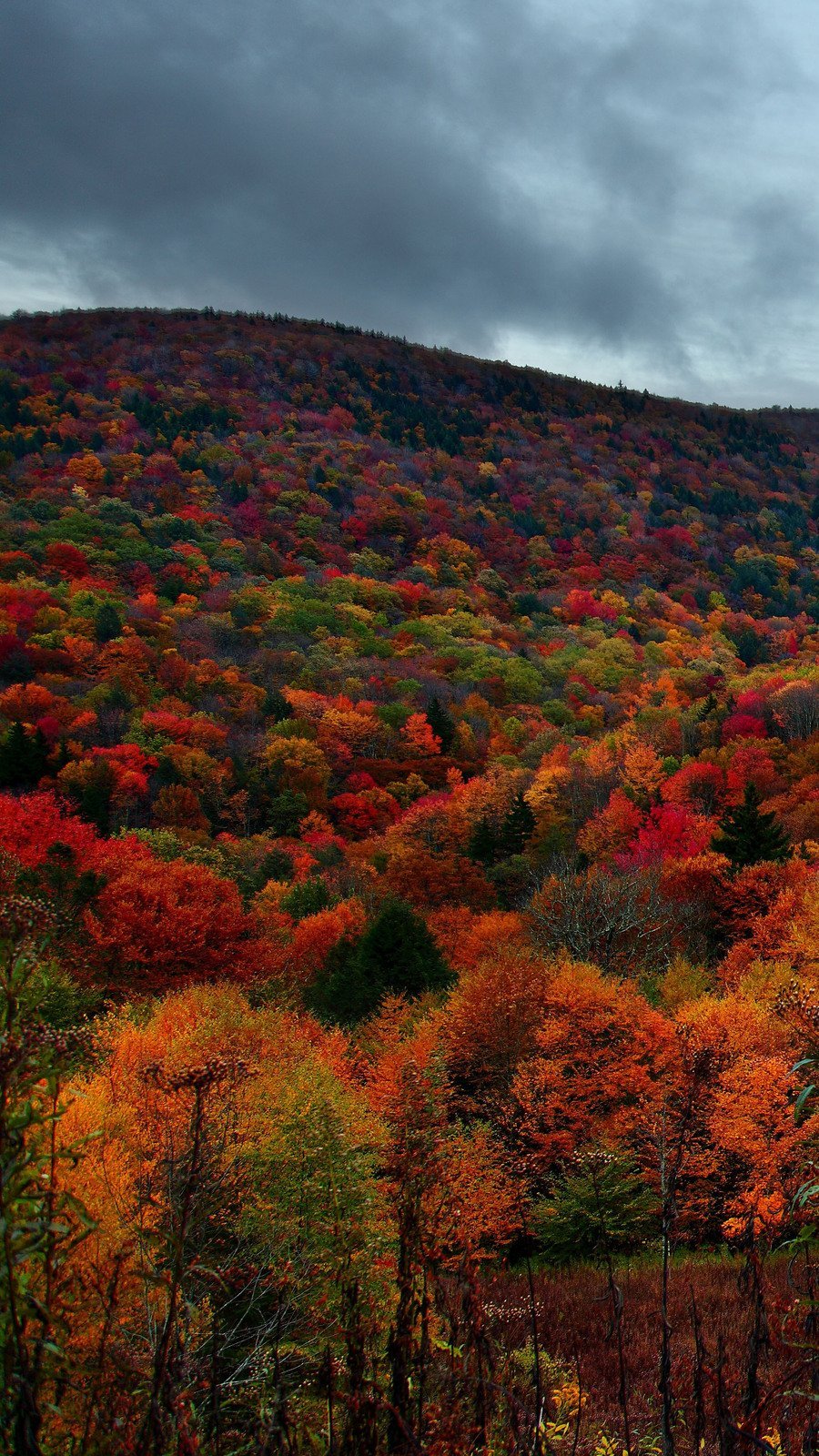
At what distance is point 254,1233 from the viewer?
56.2 ft

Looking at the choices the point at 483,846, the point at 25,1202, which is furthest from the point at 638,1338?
the point at 483,846

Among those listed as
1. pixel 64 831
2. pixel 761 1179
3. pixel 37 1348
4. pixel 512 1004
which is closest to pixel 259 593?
pixel 64 831

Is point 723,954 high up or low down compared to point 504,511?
down

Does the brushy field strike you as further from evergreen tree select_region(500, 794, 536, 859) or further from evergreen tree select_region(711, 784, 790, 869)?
evergreen tree select_region(500, 794, 536, 859)

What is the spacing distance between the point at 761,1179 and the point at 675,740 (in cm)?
5743

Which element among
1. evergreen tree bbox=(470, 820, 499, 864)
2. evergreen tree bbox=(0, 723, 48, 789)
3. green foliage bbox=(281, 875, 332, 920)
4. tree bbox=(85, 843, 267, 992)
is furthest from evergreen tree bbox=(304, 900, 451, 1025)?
evergreen tree bbox=(0, 723, 48, 789)

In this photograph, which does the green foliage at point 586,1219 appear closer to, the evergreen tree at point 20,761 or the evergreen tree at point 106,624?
the evergreen tree at point 20,761

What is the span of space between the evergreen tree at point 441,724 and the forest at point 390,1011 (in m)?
0.46

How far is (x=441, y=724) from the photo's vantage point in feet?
299

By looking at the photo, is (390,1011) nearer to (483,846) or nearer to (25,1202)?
(483,846)

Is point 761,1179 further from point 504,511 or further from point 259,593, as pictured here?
point 504,511

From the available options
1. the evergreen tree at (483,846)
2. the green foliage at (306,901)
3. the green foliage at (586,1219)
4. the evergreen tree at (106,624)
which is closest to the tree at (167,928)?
the green foliage at (306,901)

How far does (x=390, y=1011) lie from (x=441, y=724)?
185ft

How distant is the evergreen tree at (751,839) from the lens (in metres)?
44.9
